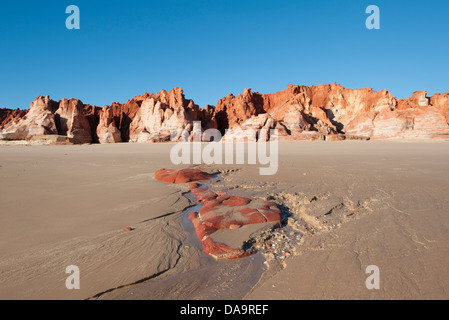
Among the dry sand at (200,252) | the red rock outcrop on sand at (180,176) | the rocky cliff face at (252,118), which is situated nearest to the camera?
the dry sand at (200,252)

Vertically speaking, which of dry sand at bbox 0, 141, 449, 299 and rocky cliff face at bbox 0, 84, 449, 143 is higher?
rocky cliff face at bbox 0, 84, 449, 143

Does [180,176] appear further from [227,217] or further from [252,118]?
[252,118]

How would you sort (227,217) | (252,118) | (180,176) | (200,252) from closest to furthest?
(200,252)
(227,217)
(180,176)
(252,118)

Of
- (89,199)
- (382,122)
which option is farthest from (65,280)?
(382,122)

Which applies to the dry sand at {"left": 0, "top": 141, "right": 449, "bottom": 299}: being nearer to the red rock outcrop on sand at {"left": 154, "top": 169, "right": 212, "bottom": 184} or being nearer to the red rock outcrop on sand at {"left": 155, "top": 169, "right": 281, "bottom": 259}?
the red rock outcrop on sand at {"left": 155, "top": 169, "right": 281, "bottom": 259}

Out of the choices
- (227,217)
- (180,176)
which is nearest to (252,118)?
(180,176)

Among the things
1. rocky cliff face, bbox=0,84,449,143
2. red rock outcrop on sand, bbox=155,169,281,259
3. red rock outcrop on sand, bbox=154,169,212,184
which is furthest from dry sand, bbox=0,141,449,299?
rocky cliff face, bbox=0,84,449,143

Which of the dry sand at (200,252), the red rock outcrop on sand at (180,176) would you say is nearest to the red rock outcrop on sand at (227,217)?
the dry sand at (200,252)

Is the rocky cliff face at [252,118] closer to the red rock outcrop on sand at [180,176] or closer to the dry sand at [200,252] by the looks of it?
the red rock outcrop on sand at [180,176]
